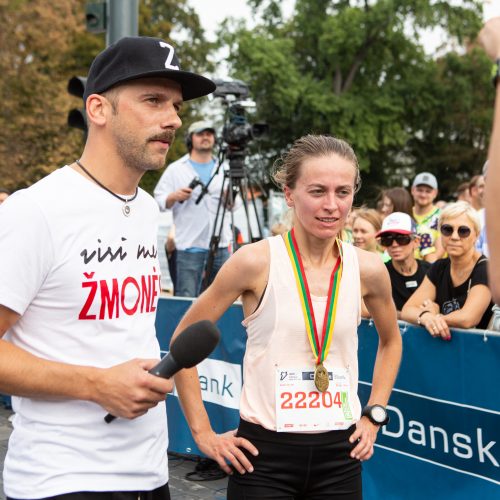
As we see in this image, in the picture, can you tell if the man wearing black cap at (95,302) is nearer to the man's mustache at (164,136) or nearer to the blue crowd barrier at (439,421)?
the man's mustache at (164,136)

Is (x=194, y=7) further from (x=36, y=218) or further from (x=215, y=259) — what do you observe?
(x=36, y=218)

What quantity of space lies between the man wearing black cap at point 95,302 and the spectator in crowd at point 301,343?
44cm

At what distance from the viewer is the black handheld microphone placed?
184 centimetres

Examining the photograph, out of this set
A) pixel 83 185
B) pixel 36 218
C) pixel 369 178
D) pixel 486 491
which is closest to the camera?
pixel 36 218

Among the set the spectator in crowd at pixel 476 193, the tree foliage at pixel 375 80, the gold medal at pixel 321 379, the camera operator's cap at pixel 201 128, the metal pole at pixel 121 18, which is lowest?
the gold medal at pixel 321 379

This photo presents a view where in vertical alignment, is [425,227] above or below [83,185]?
below

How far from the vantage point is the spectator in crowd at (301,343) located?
103 inches

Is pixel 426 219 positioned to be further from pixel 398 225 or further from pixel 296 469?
pixel 296 469

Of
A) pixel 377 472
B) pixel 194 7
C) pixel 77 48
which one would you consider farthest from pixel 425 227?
pixel 194 7

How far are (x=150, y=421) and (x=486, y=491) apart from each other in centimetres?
225

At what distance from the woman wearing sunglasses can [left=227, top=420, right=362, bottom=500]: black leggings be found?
5.33 ft

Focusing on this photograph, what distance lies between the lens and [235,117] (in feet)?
23.7

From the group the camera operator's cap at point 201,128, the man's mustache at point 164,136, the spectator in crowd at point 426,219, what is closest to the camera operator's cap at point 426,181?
the spectator in crowd at point 426,219

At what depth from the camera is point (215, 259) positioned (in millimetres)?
7508
